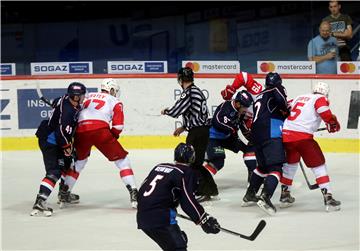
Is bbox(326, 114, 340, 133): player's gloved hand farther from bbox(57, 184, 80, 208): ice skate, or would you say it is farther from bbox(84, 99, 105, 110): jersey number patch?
bbox(57, 184, 80, 208): ice skate

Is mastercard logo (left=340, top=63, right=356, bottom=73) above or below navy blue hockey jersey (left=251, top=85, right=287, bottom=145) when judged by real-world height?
above

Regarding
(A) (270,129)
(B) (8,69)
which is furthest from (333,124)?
(B) (8,69)

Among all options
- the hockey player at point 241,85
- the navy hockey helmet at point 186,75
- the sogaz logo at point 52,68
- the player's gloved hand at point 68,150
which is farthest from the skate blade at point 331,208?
the sogaz logo at point 52,68

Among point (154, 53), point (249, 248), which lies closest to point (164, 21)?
point (154, 53)

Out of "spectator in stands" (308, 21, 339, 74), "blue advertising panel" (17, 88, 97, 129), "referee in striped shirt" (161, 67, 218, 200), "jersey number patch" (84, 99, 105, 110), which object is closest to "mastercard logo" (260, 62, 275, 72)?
"spectator in stands" (308, 21, 339, 74)

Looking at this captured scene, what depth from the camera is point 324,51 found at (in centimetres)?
1150

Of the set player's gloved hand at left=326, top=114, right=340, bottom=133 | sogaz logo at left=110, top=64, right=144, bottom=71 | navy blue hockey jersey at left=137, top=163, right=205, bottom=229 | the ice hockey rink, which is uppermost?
sogaz logo at left=110, top=64, right=144, bottom=71

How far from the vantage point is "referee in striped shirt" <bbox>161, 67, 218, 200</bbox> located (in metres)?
8.50

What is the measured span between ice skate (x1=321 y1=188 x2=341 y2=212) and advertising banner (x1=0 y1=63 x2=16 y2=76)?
4844mm

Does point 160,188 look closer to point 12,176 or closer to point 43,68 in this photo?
point 12,176

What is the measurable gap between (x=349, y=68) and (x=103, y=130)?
390cm

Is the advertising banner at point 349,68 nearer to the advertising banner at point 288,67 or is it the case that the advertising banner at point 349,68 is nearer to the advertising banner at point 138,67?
the advertising banner at point 288,67

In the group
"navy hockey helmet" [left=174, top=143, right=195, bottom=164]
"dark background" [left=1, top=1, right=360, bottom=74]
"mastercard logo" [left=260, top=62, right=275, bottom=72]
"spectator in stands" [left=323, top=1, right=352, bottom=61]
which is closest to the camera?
"navy hockey helmet" [left=174, top=143, right=195, bottom=164]

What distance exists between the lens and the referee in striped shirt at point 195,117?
27.9 ft
